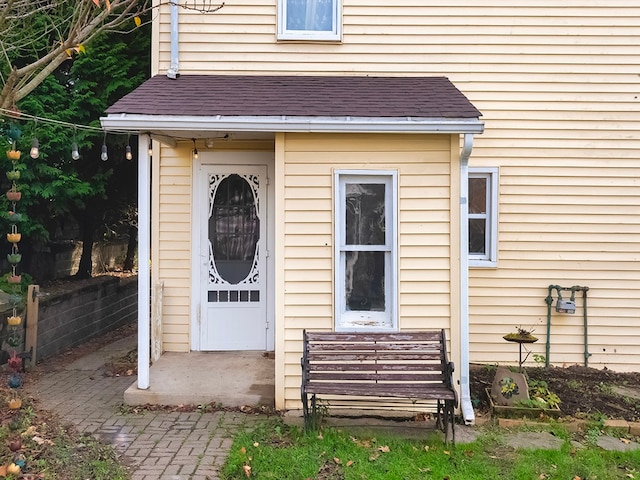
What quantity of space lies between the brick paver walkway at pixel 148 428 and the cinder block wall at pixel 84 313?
1453 millimetres

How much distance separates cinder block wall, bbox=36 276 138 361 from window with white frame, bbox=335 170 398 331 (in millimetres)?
4683

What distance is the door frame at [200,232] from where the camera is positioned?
6.30 metres

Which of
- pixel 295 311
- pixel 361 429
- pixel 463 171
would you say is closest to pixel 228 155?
pixel 295 311

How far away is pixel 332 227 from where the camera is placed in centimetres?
512

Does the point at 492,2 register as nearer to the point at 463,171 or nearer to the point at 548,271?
the point at 463,171

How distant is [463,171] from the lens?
5043 millimetres

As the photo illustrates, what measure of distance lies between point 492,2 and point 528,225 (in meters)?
3.03

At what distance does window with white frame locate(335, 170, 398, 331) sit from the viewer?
5.15 metres

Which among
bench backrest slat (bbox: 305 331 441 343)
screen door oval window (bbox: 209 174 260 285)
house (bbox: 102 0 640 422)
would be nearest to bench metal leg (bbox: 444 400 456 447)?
bench backrest slat (bbox: 305 331 441 343)

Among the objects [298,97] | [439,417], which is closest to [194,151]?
[298,97]

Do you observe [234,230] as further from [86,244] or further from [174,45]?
[86,244]

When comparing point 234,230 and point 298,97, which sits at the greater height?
point 298,97

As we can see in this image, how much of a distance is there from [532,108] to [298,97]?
3.21 metres

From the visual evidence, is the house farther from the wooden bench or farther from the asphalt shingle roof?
the wooden bench
